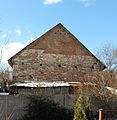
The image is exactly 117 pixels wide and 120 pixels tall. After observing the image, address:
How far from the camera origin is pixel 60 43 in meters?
35.7

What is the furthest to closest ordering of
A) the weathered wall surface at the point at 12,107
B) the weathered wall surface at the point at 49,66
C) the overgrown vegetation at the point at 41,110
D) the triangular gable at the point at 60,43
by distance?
1. the triangular gable at the point at 60,43
2. the weathered wall surface at the point at 49,66
3. the overgrown vegetation at the point at 41,110
4. the weathered wall surface at the point at 12,107

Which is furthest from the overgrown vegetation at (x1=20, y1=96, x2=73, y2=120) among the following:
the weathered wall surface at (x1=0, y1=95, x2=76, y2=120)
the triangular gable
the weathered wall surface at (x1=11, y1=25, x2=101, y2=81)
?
the triangular gable

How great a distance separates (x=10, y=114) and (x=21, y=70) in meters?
18.4

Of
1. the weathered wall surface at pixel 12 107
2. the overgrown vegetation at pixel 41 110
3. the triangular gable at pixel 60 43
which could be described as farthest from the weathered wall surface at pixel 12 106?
the triangular gable at pixel 60 43

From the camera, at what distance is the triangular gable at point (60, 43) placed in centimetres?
3513

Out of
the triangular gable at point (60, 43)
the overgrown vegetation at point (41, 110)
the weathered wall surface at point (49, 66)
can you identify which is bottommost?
the overgrown vegetation at point (41, 110)

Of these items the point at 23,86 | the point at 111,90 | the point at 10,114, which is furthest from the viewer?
the point at 23,86

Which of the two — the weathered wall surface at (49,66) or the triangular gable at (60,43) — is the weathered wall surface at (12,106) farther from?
the triangular gable at (60,43)

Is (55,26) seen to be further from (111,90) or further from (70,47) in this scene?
(111,90)

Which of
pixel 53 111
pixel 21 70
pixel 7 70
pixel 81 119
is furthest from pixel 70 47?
pixel 81 119

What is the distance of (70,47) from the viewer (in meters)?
35.6

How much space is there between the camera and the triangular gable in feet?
115

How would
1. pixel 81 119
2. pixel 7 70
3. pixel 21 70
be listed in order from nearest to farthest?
pixel 81 119 < pixel 21 70 < pixel 7 70

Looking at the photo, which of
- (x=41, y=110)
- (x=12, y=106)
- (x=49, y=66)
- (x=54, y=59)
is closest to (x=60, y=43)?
(x=54, y=59)
